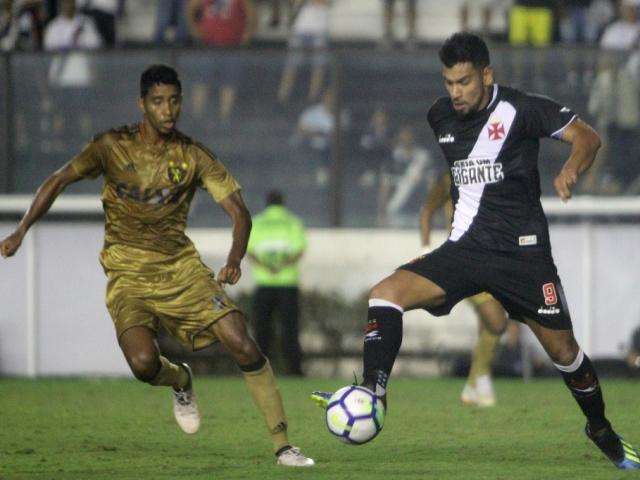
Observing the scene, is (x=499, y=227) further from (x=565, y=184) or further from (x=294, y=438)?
(x=294, y=438)

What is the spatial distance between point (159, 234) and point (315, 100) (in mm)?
8853

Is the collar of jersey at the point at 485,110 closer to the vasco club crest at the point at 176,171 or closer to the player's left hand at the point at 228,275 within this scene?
the player's left hand at the point at 228,275

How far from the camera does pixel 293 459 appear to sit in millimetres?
8234

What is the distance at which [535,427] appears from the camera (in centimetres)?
1091

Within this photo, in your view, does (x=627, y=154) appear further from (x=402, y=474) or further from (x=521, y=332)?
(x=402, y=474)

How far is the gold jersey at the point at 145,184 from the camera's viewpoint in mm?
8664

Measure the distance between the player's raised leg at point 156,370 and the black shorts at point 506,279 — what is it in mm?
1654

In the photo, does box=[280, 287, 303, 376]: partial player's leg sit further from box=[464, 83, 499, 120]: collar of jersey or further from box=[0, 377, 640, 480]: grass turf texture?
box=[464, 83, 499, 120]: collar of jersey

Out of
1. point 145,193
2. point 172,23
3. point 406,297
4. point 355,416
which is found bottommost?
point 355,416

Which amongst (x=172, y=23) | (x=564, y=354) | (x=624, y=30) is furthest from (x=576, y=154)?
(x=172, y=23)

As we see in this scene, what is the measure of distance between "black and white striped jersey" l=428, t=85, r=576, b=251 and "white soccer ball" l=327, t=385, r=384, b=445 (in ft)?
4.00

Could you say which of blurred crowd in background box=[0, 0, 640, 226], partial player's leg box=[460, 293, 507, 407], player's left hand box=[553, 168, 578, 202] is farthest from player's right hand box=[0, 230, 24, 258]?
blurred crowd in background box=[0, 0, 640, 226]

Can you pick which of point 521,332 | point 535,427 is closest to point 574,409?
point 535,427

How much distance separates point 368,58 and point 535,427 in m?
7.50
